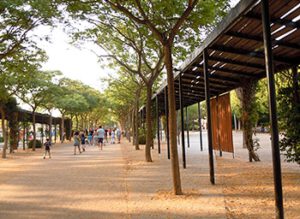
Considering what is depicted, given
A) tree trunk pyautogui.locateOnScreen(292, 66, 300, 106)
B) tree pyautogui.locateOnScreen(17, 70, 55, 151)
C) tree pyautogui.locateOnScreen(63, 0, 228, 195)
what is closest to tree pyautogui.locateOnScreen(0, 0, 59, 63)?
tree pyautogui.locateOnScreen(63, 0, 228, 195)

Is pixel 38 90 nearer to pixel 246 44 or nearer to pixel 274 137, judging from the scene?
pixel 246 44

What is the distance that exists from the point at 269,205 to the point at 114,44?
547 inches

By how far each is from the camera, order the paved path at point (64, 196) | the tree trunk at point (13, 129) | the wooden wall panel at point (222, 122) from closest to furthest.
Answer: the paved path at point (64, 196) → the wooden wall panel at point (222, 122) → the tree trunk at point (13, 129)

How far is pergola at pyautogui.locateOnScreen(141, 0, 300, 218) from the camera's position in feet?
17.4

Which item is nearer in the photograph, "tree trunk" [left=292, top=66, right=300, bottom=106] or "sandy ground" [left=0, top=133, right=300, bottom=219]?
"sandy ground" [left=0, top=133, right=300, bottom=219]

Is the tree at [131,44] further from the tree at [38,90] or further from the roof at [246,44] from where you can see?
the tree at [38,90]

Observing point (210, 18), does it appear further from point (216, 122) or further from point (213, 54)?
point (216, 122)

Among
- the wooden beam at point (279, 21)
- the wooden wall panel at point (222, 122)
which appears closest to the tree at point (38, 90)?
the wooden wall panel at point (222, 122)

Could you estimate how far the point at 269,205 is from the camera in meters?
6.52

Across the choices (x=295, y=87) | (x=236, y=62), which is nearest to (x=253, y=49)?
(x=236, y=62)

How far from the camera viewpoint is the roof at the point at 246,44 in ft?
21.7

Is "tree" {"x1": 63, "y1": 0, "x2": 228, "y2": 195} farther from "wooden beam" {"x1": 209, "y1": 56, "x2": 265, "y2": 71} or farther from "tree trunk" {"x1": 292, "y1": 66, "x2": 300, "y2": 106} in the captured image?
"tree trunk" {"x1": 292, "y1": 66, "x2": 300, "y2": 106}

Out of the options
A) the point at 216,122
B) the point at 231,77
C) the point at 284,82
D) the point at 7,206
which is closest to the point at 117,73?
the point at 216,122

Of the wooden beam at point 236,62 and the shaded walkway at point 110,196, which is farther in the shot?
the wooden beam at point 236,62
